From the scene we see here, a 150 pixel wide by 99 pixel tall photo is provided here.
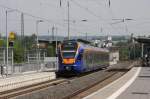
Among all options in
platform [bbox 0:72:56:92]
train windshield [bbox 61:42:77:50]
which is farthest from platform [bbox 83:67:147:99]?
train windshield [bbox 61:42:77:50]

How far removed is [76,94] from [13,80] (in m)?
7.78

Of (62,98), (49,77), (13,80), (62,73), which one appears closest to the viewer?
(62,98)

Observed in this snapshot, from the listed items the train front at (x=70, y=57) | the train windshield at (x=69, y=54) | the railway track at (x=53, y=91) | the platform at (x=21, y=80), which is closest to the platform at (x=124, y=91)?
the railway track at (x=53, y=91)

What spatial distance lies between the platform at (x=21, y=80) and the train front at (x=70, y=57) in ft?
5.22

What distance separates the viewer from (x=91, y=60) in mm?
48781

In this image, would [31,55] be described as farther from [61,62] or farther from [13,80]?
[13,80]

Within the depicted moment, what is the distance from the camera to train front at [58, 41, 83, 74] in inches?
1651

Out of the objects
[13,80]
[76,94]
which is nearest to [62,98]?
[76,94]

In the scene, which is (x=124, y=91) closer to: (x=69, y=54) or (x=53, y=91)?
(x=53, y=91)

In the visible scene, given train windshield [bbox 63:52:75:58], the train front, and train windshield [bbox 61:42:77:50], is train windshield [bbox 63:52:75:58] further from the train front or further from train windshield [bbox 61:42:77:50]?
train windshield [bbox 61:42:77:50]

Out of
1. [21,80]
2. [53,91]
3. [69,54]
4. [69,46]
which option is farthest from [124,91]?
[69,46]

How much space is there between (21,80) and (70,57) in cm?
986

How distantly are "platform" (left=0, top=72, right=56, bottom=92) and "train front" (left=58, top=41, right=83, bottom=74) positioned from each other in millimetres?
1590

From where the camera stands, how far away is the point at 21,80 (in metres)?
33.0
